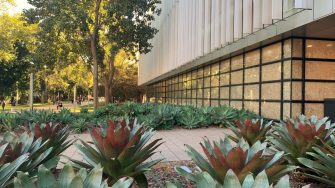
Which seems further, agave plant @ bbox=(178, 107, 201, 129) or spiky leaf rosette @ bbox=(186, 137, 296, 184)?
agave plant @ bbox=(178, 107, 201, 129)

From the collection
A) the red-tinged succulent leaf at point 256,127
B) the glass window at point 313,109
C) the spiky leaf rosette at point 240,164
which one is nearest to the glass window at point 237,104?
the glass window at point 313,109

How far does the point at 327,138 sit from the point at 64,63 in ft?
89.5

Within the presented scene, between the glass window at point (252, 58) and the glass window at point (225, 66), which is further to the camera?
the glass window at point (225, 66)

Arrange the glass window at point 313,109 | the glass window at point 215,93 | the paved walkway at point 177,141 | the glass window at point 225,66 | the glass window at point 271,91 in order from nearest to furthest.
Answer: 1. the paved walkway at point 177,141
2. the glass window at point 313,109
3. the glass window at point 271,91
4. the glass window at point 225,66
5. the glass window at point 215,93

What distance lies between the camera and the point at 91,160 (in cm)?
395

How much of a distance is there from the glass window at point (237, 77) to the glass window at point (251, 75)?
64 centimetres

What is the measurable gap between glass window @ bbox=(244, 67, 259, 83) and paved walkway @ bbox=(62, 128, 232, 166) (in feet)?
14.0

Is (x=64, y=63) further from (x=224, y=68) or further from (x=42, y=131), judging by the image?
(x=42, y=131)

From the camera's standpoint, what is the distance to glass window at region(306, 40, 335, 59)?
43.1 feet

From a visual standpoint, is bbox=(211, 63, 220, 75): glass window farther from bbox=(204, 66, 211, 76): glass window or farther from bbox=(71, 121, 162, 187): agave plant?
bbox=(71, 121, 162, 187): agave plant

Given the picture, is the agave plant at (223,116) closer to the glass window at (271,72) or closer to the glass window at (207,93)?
the glass window at (271,72)

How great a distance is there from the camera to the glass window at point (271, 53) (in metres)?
13.7

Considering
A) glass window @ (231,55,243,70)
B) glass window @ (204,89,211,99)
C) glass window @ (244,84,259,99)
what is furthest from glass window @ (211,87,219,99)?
glass window @ (244,84,259,99)

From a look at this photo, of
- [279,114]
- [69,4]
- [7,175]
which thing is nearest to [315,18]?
[279,114]
